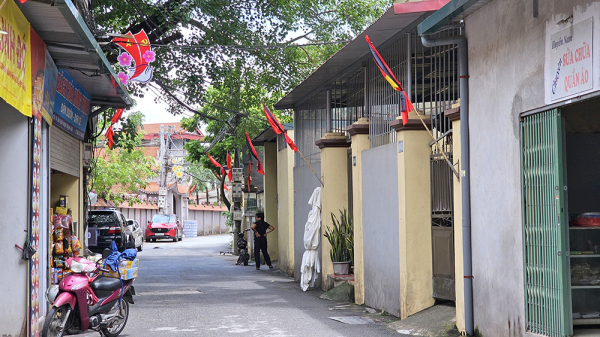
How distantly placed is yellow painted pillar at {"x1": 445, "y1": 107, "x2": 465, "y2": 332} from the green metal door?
60.8 inches

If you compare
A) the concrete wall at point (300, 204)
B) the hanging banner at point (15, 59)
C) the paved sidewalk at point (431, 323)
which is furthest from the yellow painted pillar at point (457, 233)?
the concrete wall at point (300, 204)

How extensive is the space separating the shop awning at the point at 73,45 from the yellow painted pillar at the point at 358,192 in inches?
168

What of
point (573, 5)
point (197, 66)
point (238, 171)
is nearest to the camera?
point (573, 5)

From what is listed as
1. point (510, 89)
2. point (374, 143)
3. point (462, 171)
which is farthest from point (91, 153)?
point (510, 89)

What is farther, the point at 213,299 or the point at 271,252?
the point at 271,252

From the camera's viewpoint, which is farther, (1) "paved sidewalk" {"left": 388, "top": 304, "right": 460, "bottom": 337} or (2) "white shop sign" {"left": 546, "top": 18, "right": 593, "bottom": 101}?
(1) "paved sidewalk" {"left": 388, "top": 304, "right": 460, "bottom": 337}

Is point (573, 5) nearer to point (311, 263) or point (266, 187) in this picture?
point (311, 263)

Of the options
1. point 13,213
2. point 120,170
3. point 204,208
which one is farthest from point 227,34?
point 204,208

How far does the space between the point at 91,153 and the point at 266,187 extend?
985 centimetres

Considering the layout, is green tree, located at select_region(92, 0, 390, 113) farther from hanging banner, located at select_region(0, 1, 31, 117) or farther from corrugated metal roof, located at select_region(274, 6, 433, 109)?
hanging banner, located at select_region(0, 1, 31, 117)

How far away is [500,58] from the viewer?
748 cm

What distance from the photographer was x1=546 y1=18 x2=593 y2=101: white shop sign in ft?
19.3

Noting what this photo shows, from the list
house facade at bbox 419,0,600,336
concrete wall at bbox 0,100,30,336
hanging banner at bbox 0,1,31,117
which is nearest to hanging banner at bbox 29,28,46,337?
concrete wall at bbox 0,100,30,336

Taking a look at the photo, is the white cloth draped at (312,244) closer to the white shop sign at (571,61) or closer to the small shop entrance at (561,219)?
the small shop entrance at (561,219)
